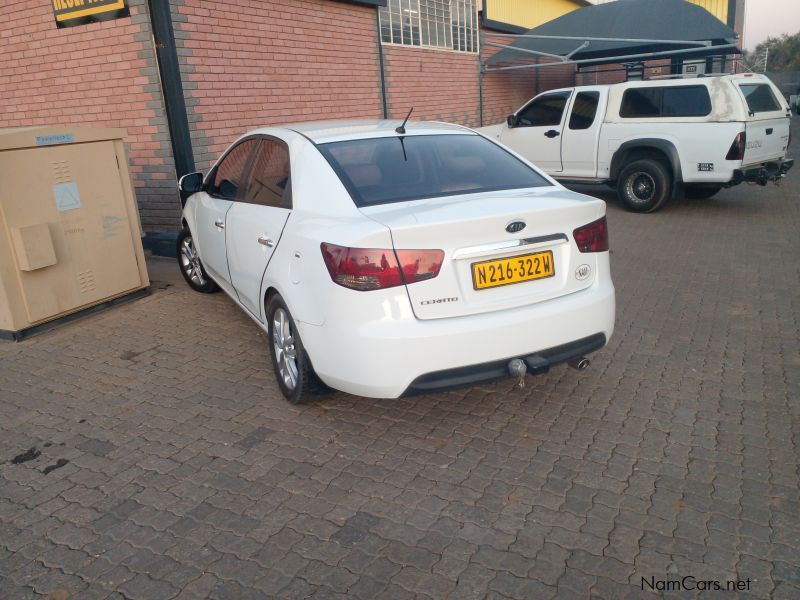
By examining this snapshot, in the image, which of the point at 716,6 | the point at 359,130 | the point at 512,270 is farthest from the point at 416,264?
the point at 716,6

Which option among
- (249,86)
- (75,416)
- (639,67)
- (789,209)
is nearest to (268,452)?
(75,416)

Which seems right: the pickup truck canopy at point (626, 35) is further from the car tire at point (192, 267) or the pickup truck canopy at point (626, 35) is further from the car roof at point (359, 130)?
the car tire at point (192, 267)

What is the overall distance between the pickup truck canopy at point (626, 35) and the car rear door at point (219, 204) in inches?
453

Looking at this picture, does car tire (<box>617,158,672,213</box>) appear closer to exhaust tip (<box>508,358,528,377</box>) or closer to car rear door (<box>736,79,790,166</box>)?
car rear door (<box>736,79,790,166</box>)

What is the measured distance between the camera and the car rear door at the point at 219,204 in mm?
4961

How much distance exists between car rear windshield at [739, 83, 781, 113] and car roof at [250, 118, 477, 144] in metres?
6.47

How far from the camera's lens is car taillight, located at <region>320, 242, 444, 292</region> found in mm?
3139

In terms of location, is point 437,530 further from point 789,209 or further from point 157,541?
point 789,209

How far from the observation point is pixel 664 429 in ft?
11.9

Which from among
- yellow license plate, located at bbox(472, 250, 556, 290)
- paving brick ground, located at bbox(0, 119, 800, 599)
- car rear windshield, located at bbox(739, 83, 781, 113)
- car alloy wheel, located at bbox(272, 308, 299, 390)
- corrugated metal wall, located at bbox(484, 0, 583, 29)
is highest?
corrugated metal wall, located at bbox(484, 0, 583, 29)

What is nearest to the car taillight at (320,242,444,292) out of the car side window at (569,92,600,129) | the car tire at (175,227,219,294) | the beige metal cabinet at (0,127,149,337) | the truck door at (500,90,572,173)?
the beige metal cabinet at (0,127,149,337)

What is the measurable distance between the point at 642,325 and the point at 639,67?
14741 mm

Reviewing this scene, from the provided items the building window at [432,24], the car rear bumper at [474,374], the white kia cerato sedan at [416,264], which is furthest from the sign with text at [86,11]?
the car rear bumper at [474,374]

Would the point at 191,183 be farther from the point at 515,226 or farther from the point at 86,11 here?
the point at 86,11
